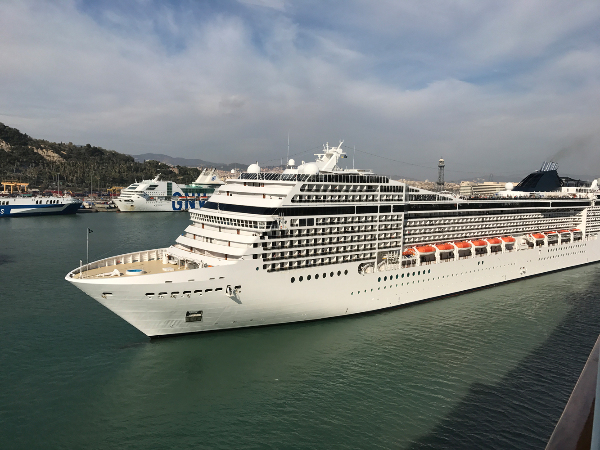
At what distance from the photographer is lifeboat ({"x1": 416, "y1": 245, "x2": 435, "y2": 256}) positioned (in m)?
27.7

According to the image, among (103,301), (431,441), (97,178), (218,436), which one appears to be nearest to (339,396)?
(431,441)

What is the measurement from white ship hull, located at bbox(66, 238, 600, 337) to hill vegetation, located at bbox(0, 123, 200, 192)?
13125 centimetres

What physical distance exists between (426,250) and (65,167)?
492 ft

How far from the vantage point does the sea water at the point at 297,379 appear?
47.3 ft

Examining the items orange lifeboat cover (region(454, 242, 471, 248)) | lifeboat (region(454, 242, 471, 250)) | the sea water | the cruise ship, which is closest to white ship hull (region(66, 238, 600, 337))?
the cruise ship

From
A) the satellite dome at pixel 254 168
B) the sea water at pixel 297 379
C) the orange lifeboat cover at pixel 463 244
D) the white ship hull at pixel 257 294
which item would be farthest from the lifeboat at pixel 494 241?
the satellite dome at pixel 254 168

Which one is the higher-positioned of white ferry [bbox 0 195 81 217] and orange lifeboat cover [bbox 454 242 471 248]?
white ferry [bbox 0 195 81 217]

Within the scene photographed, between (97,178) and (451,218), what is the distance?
137965mm

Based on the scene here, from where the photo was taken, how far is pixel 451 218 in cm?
3162

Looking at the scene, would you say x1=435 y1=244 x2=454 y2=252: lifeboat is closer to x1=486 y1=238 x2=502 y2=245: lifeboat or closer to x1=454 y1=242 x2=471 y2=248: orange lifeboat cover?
x1=454 y1=242 x2=471 y2=248: orange lifeboat cover

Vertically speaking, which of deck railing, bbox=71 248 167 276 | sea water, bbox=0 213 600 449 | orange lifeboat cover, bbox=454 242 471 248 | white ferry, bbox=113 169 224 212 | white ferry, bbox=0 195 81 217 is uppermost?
white ferry, bbox=113 169 224 212

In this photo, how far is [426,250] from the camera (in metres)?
28.2

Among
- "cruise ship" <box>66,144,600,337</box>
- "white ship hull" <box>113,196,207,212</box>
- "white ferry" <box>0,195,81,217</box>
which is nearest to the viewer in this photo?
"cruise ship" <box>66,144,600,337</box>

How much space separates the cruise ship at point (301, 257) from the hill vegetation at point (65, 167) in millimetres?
128602
